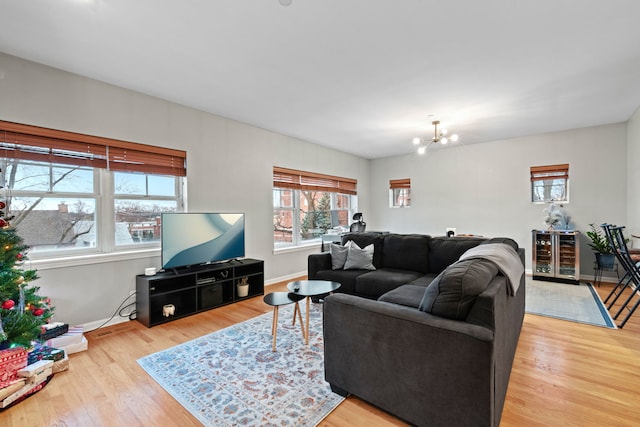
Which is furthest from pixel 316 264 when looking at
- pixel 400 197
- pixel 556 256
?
pixel 556 256

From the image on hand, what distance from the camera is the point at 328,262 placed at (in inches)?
147

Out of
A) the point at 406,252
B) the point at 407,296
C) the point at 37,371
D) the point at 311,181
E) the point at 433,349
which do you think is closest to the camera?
the point at 433,349

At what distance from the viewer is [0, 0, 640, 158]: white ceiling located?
1963mm

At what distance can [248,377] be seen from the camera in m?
2.11

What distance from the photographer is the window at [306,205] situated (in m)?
5.11

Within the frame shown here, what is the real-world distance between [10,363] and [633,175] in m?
7.17

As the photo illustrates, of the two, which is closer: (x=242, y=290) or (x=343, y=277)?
(x=343, y=277)

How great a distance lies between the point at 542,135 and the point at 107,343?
22.7 ft

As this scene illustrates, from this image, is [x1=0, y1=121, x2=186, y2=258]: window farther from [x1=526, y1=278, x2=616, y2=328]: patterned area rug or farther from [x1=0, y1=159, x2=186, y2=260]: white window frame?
[x1=526, y1=278, x2=616, y2=328]: patterned area rug

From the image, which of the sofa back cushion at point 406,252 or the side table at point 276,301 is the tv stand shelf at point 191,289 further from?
the sofa back cushion at point 406,252

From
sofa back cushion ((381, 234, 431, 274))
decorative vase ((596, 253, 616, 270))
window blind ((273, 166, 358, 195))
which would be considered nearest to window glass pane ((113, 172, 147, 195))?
window blind ((273, 166, 358, 195))

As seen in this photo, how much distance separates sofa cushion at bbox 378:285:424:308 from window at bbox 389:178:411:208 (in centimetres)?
425

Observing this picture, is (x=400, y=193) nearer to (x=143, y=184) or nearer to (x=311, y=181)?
(x=311, y=181)

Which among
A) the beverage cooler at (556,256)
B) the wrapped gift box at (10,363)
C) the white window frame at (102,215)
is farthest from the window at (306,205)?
the beverage cooler at (556,256)
